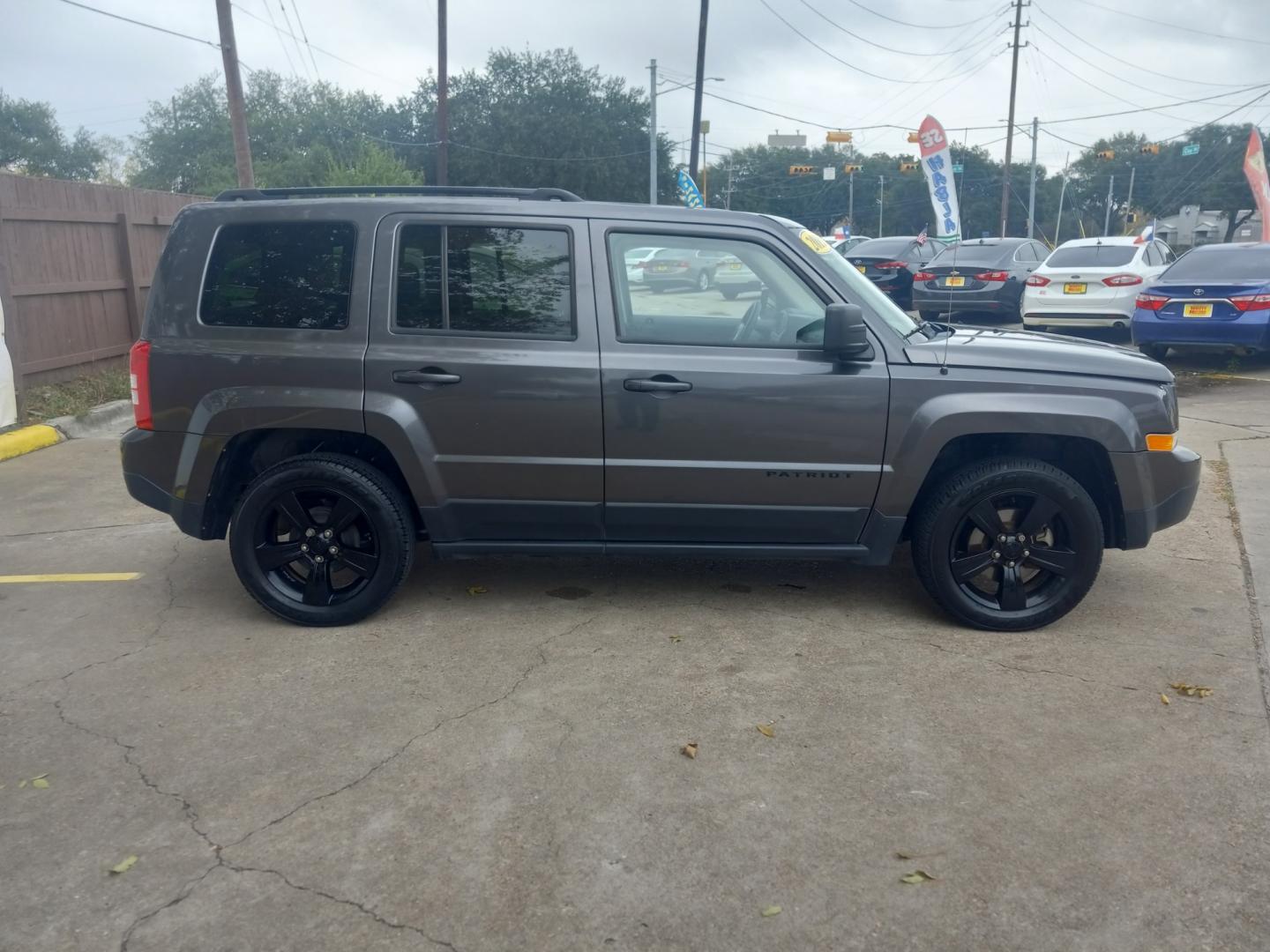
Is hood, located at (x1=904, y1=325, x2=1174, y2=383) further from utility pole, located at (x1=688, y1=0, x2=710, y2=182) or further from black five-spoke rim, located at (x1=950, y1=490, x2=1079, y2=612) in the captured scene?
utility pole, located at (x1=688, y1=0, x2=710, y2=182)

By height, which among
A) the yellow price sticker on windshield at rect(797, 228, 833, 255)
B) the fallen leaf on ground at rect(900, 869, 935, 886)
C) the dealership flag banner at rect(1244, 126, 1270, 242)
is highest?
the dealership flag banner at rect(1244, 126, 1270, 242)

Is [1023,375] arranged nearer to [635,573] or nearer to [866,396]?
[866,396]

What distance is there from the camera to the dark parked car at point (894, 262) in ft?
59.7

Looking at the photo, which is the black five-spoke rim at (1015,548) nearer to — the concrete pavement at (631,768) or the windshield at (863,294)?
the concrete pavement at (631,768)

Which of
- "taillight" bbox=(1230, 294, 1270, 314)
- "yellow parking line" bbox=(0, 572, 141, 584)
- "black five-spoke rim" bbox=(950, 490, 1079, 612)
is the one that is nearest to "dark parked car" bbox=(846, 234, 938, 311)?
"taillight" bbox=(1230, 294, 1270, 314)

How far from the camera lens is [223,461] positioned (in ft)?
14.5

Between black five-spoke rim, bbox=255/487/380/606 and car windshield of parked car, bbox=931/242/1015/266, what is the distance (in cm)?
1359

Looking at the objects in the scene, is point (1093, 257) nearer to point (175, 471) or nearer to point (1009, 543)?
point (1009, 543)

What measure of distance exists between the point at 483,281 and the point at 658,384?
2.89 feet

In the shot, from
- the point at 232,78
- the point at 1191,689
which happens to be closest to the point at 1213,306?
the point at 1191,689

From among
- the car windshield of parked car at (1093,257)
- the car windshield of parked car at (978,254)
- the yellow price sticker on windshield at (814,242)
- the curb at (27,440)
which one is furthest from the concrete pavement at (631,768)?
the car windshield of parked car at (978,254)

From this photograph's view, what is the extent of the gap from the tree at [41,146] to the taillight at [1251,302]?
6397 centimetres

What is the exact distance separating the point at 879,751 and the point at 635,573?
80.3 inches

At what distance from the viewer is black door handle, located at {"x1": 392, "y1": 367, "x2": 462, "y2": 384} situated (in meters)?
4.25
